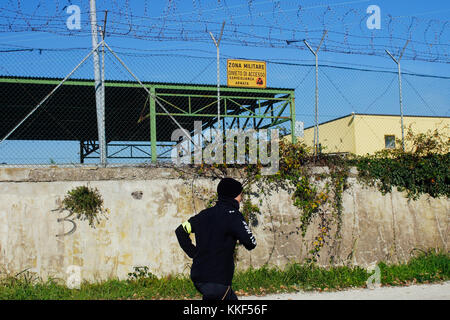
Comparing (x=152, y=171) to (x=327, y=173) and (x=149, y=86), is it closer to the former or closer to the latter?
(x=327, y=173)

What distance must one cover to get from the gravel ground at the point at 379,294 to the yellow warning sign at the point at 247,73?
4286 millimetres

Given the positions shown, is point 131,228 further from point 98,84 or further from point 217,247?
point 217,247

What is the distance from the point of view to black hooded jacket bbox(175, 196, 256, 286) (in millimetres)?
3404

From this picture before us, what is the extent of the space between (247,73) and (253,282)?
4.26 meters

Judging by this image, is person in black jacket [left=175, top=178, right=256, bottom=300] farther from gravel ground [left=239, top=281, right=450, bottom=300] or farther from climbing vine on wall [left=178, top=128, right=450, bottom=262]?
climbing vine on wall [left=178, top=128, right=450, bottom=262]

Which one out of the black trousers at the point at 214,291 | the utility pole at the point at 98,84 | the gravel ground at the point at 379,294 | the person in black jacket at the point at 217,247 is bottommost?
the gravel ground at the point at 379,294

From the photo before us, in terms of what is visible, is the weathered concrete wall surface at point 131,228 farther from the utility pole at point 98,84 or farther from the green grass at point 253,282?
the utility pole at point 98,84

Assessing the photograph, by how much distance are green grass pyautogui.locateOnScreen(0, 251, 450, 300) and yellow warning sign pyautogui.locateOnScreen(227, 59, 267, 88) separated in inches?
149

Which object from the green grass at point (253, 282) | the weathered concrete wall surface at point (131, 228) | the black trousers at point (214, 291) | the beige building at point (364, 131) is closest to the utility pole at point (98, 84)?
the weathered concrete wall surface at point (131, 228)

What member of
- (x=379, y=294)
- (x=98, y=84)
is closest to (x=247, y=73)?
(x=98, y=84)

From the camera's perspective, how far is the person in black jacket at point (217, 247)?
3385mm

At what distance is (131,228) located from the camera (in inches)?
273

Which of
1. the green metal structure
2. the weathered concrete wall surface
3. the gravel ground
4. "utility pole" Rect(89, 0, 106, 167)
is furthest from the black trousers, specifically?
the green metal structure
